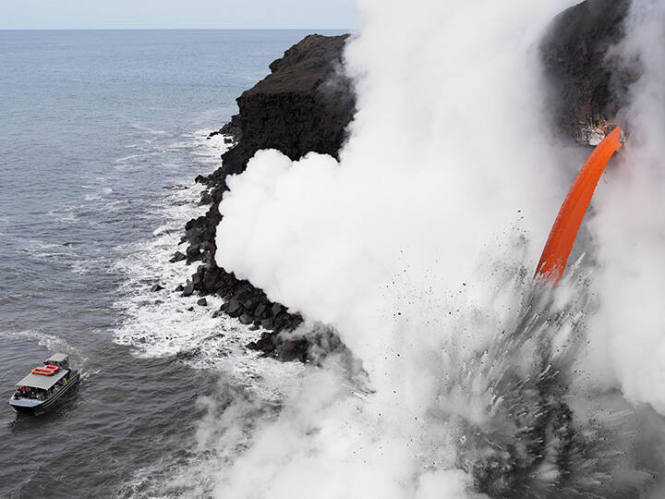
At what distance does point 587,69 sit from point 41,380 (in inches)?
1387

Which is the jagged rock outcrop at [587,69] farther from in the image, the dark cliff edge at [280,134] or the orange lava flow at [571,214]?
the dark cliff edge at [280,134]

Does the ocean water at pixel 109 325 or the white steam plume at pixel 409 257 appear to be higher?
the white steam plume at pixel 409 257

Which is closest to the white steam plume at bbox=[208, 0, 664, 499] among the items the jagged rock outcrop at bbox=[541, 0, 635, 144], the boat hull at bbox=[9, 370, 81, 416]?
the jagged rock outcrop at bbox=[541, 0, 635, 144]

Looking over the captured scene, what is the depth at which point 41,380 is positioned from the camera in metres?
34.1

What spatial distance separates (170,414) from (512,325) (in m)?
19.2

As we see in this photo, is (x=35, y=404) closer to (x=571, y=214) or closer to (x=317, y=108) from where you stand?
(x=571, y=214)

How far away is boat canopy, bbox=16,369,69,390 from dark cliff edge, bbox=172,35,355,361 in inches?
449

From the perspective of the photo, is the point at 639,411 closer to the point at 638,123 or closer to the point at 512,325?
the point at 512,325

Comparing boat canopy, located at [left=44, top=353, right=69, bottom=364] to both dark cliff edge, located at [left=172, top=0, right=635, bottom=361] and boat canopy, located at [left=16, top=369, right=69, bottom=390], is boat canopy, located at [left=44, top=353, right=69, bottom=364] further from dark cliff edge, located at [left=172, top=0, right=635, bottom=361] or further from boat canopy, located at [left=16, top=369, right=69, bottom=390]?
dark cliff edge, located at [left=172, top=0, right=635, bottom=361]

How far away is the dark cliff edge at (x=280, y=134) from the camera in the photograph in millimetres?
40812

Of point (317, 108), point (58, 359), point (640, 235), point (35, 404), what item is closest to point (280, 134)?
point (317, 108)

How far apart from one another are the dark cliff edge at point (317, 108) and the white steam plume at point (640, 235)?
2.12 m

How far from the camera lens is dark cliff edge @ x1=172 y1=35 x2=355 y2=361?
40.8 metres

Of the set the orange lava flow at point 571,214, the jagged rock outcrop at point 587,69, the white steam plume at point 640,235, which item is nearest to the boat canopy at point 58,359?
the orange lava flow at point 571,214
